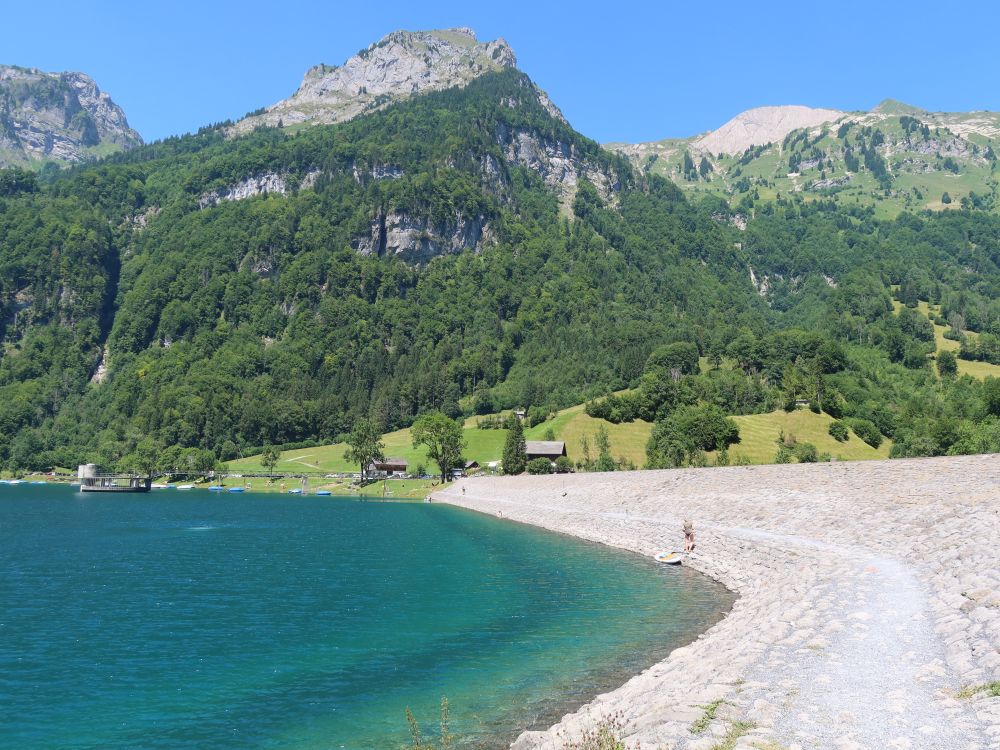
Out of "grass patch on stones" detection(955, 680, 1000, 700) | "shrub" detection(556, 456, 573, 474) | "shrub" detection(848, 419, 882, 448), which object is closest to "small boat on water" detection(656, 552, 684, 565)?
"grass patch on stones" detection(955, 680, 1000, 700)

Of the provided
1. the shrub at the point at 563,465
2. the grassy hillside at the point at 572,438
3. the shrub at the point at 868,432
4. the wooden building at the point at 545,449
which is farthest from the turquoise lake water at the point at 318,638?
the shrub at the point at 868,432

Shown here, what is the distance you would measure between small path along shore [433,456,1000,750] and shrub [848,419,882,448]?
112642mm

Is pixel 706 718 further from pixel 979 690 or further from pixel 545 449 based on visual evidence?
pixel 545 449

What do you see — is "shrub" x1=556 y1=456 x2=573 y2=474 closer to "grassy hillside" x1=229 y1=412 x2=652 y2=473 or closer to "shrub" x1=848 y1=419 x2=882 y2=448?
"grassy hillside" x1=229 y1=412 x2=652 y2=473

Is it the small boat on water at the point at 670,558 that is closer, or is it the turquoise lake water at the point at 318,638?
the turquoise lake water at the point at 318,638

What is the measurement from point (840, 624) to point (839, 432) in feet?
472

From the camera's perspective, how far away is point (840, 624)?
2188 centimetres

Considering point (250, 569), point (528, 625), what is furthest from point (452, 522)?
point (528, 625)

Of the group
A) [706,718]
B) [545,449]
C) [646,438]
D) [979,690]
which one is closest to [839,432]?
[646,438]

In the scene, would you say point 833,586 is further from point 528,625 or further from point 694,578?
point 694,578

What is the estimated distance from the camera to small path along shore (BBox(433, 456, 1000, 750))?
555 inches

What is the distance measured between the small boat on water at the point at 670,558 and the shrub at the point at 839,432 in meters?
117

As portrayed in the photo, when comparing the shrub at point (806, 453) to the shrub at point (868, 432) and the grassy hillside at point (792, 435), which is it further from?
the shrub at point (868, 432)

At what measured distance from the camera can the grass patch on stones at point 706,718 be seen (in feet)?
47.2
